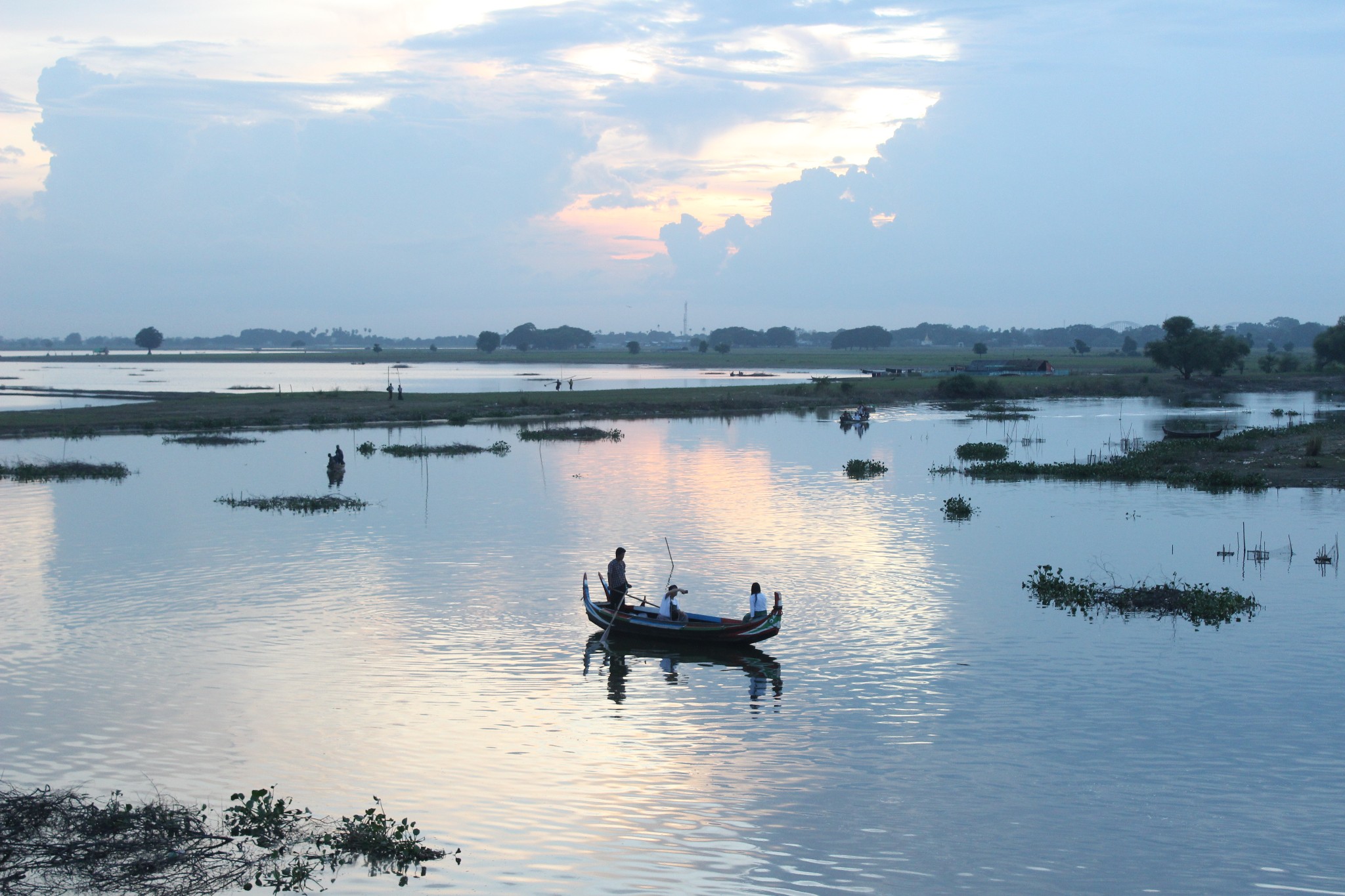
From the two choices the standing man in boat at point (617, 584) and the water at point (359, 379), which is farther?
the water at point (359, 379)

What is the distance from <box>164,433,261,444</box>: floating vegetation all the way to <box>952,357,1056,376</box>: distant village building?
10043 centimetres

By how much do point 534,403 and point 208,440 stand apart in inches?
1227

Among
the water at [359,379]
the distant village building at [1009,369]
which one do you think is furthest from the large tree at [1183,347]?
the water at [359,379]

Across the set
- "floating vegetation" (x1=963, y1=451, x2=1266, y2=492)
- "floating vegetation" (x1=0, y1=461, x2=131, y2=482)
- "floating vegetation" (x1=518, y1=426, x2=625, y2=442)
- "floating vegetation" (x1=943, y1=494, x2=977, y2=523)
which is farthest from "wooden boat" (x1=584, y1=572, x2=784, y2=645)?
"floating vegetation" (x1=518, y1=426, x2=625, y2=442)

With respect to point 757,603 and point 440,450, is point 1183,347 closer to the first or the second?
point 440,450

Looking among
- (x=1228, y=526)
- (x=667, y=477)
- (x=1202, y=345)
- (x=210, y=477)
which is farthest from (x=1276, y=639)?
(x=1202, y=345)

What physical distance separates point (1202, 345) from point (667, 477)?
10001cm

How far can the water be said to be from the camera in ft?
413

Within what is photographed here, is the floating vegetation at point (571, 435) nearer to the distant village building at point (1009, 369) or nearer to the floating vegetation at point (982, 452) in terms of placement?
the floating vegetation at point (982, 452)

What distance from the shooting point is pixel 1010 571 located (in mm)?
31953

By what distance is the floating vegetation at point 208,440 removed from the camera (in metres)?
67.3

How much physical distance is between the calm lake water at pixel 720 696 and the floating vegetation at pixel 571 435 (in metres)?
30.4

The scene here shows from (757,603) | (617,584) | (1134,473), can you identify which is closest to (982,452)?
(1134,473)

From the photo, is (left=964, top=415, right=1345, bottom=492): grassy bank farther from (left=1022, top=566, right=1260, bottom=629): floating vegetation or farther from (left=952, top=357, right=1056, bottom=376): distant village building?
(left=952, top=357, right=1056, bottom=376): distant village building
